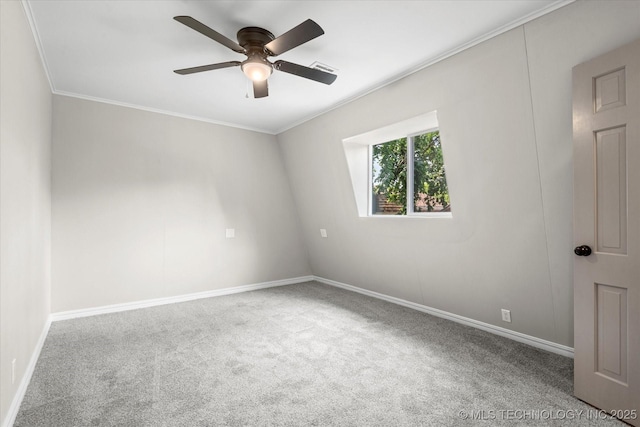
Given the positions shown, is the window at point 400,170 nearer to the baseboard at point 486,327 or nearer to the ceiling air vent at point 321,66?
the ceiling air vent at point 321,66

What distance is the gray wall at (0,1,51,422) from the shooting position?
1724mm

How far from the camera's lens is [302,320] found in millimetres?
3580

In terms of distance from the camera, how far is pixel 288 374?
2352 millimetres

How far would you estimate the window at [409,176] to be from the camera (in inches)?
144

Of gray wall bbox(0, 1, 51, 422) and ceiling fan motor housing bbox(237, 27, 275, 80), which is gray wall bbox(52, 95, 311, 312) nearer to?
gray wall bbox(0, 1, 51, 422)

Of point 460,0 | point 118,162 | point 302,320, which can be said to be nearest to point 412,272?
point 302,320

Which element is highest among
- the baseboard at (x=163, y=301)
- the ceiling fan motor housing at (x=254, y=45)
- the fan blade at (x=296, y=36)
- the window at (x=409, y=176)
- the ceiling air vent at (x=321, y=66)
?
the ceiling air vent at (x=321, y=66)

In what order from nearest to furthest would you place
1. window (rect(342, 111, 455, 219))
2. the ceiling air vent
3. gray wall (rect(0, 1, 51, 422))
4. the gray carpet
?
gray wall (rect(0, 1, 51, 422)) < the gray carpet < the ceiling air vent < window (rect(342, 111, 455, 219))

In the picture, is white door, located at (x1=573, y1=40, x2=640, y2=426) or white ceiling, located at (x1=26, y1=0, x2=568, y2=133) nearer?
white door, located at (x1=573, y1=40, x2=640, y2=426)

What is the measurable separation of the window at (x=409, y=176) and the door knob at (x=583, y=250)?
1.60 meters

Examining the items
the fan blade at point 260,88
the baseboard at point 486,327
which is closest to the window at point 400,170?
the baseboard at point 486,327

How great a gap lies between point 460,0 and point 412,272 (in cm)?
273

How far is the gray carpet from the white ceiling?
2.52 meters

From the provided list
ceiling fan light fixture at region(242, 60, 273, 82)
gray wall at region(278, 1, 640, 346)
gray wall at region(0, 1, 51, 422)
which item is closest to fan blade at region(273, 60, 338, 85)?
ceiling fan light fixture at region(242, 60, 273, 82)
